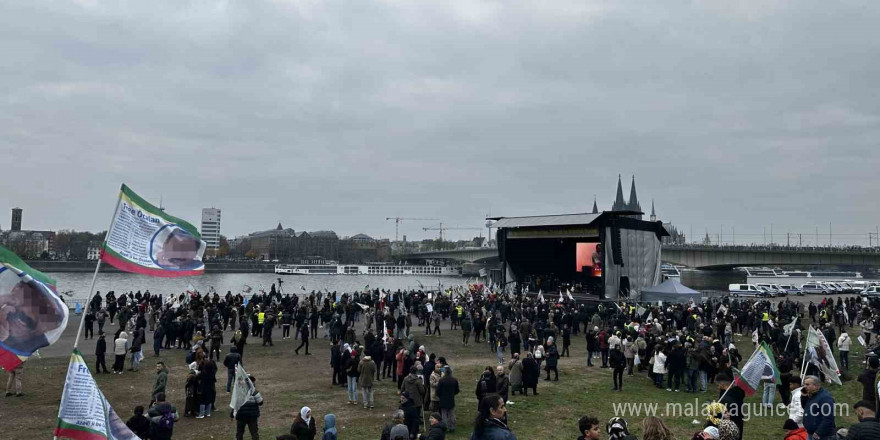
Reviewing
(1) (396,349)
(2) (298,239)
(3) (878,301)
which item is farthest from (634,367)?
(2) (298,239)

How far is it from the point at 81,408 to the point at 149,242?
2.26 metres

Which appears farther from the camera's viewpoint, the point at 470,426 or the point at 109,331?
the point at 109,331

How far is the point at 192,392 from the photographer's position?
41.4 ft

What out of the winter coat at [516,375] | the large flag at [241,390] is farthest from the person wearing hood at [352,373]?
the winter coat at [516,375]

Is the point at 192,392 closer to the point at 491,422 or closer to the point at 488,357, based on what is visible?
the point at 491,422

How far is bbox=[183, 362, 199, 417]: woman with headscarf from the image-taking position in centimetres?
1252

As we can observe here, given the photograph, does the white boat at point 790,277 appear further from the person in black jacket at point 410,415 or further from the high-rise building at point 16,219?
the high-rise building at point 16,219

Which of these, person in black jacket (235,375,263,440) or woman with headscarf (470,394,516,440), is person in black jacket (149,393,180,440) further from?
woman with headscarf (470,394,516,440)

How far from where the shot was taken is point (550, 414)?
44.8 feet

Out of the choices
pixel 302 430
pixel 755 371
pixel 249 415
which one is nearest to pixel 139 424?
pixel 249 415

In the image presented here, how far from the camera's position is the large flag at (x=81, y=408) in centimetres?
616

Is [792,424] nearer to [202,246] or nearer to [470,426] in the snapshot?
[470,426]

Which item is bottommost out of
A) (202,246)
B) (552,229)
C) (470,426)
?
(470,426)

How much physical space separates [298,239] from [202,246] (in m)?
187
